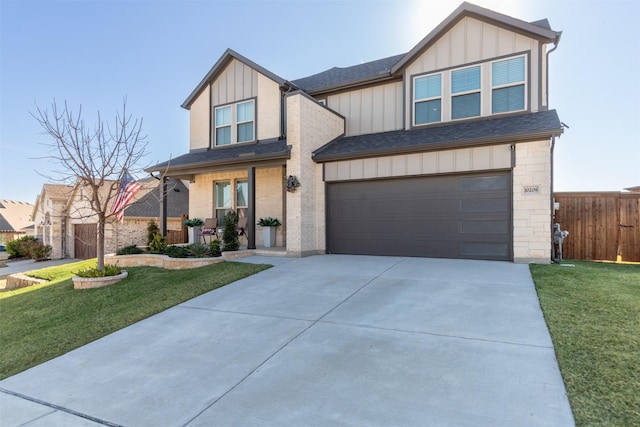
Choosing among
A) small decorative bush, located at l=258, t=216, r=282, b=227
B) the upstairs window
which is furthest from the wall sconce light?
the upstairs window

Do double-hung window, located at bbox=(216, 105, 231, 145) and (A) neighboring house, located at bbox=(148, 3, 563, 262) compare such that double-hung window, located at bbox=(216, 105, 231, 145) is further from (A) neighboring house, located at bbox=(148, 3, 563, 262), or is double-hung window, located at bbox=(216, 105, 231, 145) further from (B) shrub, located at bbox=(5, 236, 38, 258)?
(B) shrub, located at bbox=(5, 236, 38, 258)

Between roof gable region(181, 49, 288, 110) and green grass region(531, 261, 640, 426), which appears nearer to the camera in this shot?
green grass region(531, 261, 640, 426)

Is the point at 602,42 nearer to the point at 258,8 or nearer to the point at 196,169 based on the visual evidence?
the point at 258,8

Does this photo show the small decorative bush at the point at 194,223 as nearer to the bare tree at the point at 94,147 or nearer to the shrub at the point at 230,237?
the shrub at the point at 230,237

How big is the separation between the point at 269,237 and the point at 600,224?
9635 mm

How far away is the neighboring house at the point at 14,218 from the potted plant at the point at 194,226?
87.4ft

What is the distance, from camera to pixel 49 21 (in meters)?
12.8

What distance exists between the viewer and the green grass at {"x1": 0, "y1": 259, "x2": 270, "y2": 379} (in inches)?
187

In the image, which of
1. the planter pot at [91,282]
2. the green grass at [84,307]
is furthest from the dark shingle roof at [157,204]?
the planter pot at [91,282]

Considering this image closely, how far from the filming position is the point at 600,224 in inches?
353

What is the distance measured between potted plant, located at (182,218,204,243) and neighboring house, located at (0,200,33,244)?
2663 centimetres

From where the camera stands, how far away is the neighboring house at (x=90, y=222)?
18.8 m

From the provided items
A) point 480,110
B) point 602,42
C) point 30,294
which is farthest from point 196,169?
point 602,42

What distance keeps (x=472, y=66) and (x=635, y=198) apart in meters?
5.49
